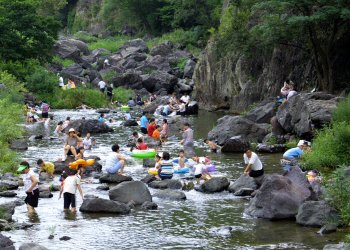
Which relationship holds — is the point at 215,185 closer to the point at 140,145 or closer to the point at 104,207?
the point at 104,207

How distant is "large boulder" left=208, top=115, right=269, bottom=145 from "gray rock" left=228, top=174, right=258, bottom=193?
11532mm

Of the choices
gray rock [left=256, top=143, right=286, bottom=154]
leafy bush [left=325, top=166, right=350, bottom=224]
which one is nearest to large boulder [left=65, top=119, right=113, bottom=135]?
gray rock [left=256, top=143, right=286, bottom=154]

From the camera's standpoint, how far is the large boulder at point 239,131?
3825 cm

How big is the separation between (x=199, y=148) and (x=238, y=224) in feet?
53.1

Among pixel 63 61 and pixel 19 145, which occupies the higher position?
pixel 63 61

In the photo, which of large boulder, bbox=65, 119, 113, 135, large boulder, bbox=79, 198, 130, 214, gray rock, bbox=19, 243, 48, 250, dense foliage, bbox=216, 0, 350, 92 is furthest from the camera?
large boulder, bbox=65, 119, 113, 135

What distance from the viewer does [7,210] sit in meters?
21.9

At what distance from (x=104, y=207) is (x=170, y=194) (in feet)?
10.3

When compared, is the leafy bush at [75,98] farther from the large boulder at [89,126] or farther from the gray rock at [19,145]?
the gray rock at [19,145]

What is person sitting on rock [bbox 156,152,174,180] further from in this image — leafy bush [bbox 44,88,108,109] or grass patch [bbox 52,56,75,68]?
grass patch [bbox 52,56,75,68]

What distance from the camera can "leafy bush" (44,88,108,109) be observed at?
62.2 metres

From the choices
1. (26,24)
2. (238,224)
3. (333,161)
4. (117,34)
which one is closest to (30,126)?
(26,24)

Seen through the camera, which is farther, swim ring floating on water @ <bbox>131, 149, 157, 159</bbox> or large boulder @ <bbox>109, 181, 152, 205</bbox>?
swim ring floating on water @ <bbox>131, 149, 157, 159</bbox>

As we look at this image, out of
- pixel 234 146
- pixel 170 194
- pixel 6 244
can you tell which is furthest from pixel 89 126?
pixel 6 244
